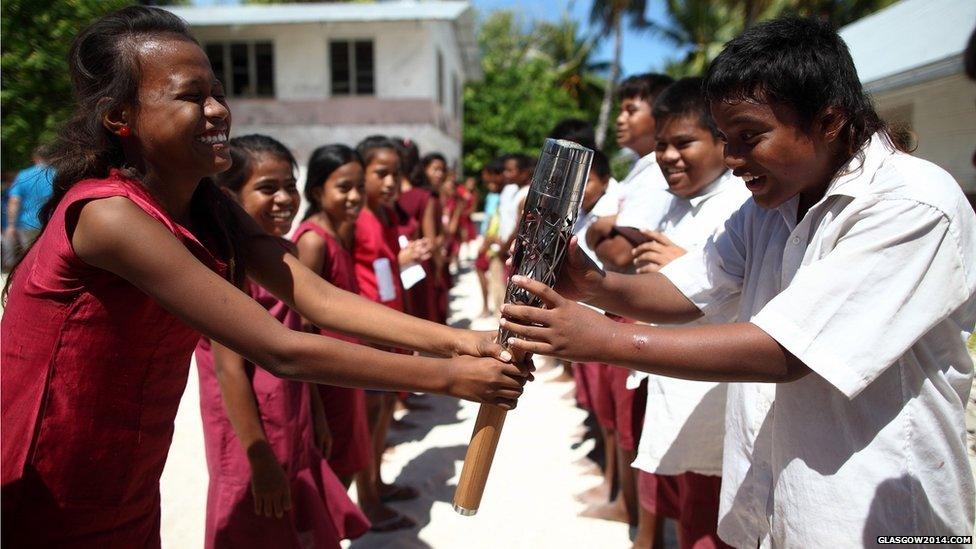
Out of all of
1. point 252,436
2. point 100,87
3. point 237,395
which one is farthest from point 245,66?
point 100,87

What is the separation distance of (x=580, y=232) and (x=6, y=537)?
3.10 metres

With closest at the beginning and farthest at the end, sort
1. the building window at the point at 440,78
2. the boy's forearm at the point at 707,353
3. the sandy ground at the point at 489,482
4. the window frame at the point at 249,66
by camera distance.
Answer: the boy's forearm at the point at 707,353, the sandy ground at the point at 489,482, the window frame at the point at 249,66, the building window at the point at 440,78

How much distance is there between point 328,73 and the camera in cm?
1655

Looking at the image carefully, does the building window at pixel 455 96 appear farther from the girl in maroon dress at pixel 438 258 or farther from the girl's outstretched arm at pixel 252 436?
the girl's outstretched arm at pixel 252 436

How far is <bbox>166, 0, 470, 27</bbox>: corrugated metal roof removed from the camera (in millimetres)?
15695

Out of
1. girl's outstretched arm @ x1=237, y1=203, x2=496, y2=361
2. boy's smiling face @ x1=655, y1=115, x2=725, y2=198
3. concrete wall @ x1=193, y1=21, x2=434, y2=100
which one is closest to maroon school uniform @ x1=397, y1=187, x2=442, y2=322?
boy's smiling face @ x1=655, y1=115, x2=725, y2=198

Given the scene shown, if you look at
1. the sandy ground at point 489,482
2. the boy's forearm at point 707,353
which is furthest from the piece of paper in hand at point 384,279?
the boy's forearm at point 707,353

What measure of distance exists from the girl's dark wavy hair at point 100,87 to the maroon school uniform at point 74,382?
82 millimetres

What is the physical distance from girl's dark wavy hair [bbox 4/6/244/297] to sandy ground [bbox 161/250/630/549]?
249 centimetres

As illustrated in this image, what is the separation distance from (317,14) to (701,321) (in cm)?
1510

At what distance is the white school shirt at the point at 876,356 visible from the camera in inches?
59.4

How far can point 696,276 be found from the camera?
2229 millimetres

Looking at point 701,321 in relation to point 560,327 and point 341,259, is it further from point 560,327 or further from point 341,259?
point 341,259

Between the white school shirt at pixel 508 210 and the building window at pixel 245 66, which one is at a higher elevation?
the white school shirt at pixel 508 210
